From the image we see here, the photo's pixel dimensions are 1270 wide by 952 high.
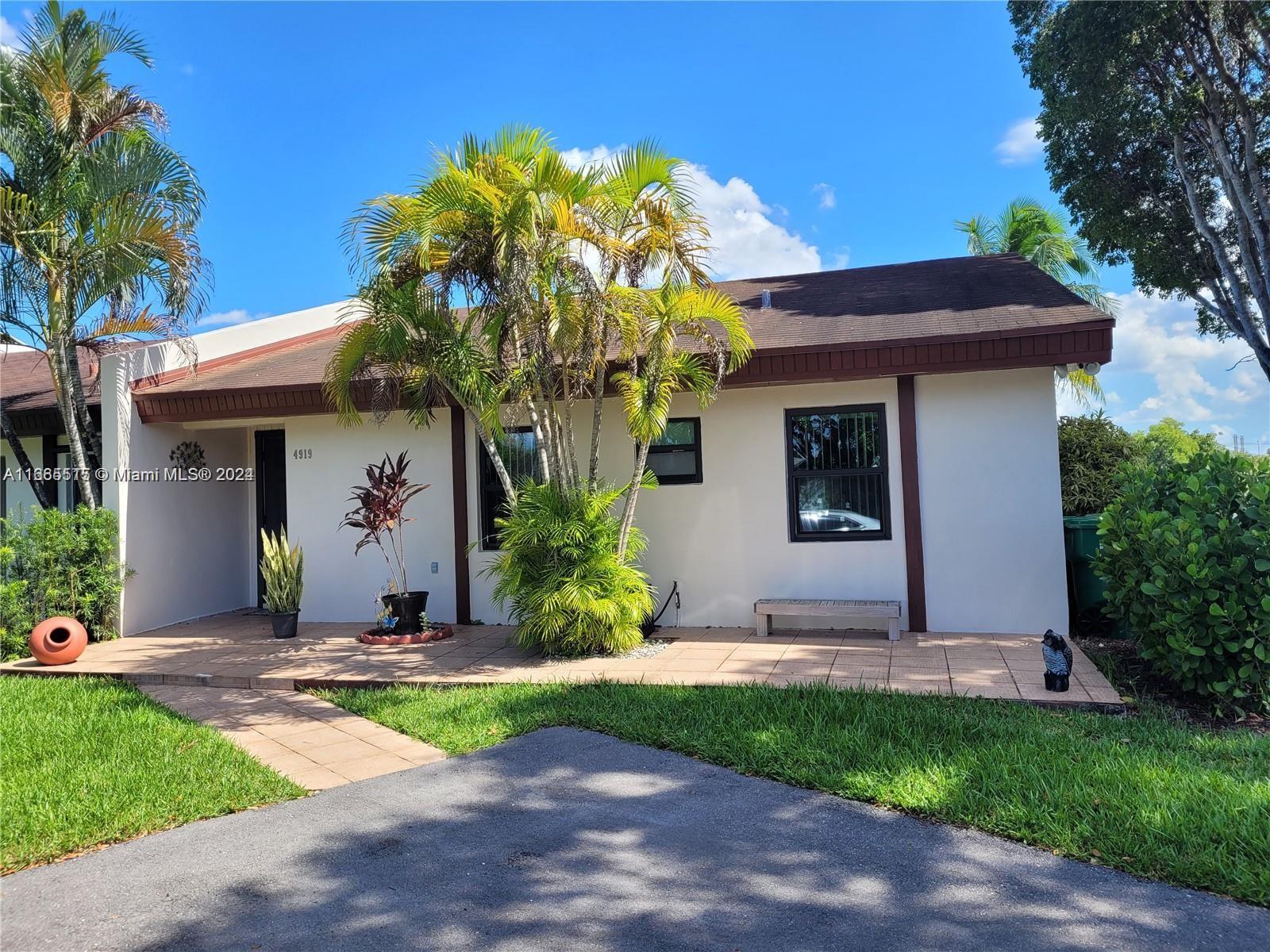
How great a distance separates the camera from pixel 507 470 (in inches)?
352

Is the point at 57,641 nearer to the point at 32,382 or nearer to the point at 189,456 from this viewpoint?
the point at 189,456

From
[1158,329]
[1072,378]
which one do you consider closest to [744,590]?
[1072,378]

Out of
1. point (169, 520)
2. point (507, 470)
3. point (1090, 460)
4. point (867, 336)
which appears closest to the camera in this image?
point (867, 336)

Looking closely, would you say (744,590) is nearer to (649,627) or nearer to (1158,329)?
(649,627)

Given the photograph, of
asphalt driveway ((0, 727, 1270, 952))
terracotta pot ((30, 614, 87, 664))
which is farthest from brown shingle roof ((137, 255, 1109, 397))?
asphalt driveway ((0, 727, 1270, 952))

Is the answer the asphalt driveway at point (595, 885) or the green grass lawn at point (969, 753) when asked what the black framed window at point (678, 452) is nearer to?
the green grass lawn at point (969, 753)

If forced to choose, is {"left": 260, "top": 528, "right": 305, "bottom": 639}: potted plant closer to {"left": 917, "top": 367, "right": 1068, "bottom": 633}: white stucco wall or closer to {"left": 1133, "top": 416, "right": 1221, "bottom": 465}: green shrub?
{"left": 917, "top": 367, "right": 1068, "bottom": 633}: white stucco wall

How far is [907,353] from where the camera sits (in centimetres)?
736

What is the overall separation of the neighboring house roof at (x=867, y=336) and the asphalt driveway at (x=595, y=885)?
15.2 feet

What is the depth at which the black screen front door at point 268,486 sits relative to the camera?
11133 mm

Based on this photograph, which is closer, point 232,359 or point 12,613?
point 12,613

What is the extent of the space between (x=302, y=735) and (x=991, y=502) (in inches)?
252

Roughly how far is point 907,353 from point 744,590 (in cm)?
294

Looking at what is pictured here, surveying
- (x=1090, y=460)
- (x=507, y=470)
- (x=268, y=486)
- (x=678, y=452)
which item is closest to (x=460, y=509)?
(x=507, y=470)
